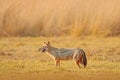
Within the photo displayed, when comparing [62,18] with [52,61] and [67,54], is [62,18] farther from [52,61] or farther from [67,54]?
[67,54]

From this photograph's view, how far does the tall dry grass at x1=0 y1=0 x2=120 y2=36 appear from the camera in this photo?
23031 mm

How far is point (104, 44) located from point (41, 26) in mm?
3282

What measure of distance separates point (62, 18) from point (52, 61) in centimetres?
570

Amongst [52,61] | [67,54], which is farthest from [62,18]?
[67,54]

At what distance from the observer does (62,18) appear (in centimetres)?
2327

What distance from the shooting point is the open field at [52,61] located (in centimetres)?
1493

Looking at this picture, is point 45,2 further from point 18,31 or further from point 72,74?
point 72,74

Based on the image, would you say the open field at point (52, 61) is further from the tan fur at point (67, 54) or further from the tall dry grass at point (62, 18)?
the tall dry grass at point (62, 18)

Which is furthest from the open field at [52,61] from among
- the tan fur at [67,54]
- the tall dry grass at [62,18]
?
the tall dry grass at [62,18]

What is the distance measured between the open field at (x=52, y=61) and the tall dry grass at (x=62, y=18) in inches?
23.7

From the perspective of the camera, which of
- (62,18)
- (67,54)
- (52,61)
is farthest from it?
(62,18)

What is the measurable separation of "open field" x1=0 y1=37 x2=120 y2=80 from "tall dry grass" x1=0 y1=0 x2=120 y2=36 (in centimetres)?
60

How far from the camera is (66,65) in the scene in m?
16.7

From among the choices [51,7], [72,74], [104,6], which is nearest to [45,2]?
[51,7]
